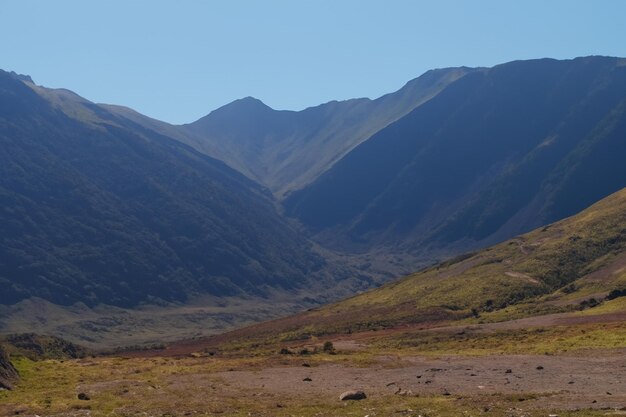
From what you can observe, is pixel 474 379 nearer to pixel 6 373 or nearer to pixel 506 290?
pixel 6 373

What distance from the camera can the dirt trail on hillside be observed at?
130ft

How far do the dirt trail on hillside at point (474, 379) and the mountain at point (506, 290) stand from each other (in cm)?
3146

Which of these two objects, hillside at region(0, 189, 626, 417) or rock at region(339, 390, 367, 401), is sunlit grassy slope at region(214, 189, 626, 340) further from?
rock at region(339, 390, 367, 401)

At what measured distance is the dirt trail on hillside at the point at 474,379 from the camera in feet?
130

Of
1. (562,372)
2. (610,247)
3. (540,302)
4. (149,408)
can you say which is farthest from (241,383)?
(610,247)

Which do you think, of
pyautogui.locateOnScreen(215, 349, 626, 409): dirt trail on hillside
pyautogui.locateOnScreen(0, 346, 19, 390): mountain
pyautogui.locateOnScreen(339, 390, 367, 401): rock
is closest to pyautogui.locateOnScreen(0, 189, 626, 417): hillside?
pyautogui.locateOnScreen(215, 349, 626, 409): dirt trail on hillside

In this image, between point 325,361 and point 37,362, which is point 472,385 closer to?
point 325,361

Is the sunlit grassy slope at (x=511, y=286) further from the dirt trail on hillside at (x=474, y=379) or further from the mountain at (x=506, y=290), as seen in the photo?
the dirt trail on hillside at (x=474, y=379)

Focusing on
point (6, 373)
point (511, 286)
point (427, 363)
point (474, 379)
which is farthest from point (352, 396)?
point (511, 286)

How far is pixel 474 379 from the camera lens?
47.9 metres

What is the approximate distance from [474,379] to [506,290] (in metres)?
71.3

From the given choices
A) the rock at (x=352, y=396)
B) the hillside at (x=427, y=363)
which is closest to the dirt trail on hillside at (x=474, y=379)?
the hillside at (x=427, y=363)

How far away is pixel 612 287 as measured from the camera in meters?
104

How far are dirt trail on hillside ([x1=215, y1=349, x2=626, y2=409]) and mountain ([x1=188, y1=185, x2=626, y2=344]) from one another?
103 feet
